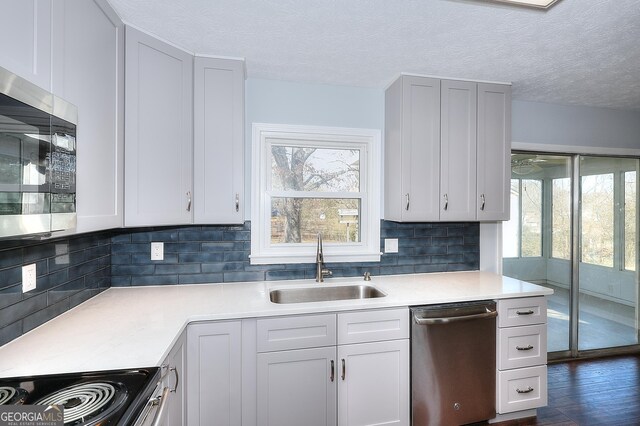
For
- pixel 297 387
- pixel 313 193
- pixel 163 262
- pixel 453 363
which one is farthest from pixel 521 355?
pixel 163 262

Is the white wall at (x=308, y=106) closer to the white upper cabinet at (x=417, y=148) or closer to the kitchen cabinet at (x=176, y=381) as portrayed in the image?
the white upper cabinet at (x=417, y=148)

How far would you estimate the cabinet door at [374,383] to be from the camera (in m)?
1.88

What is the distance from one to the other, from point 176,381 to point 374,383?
1124 millimetres

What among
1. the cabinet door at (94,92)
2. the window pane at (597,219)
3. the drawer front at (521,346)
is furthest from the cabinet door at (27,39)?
the window pane at (597,219)

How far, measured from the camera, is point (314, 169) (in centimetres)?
255

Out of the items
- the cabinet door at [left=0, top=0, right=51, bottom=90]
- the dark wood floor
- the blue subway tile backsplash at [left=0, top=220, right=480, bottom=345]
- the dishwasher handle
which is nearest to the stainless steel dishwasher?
the dishwasher handle

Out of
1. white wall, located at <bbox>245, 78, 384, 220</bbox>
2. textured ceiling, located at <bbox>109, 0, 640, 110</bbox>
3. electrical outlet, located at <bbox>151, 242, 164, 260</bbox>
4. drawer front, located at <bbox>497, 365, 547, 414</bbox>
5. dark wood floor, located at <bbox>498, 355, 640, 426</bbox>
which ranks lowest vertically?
dark wood floor, located at <bbox>498, 355, 640, 426</bbox>

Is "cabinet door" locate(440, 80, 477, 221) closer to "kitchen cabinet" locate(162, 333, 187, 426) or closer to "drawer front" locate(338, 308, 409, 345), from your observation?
"drawer front" locate(338, 308, 409, 345)

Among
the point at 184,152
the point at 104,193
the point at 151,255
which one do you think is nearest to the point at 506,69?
the point at 184,152

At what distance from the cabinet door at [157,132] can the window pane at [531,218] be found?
2960mm

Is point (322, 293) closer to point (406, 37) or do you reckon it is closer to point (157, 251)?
point (157, 251)

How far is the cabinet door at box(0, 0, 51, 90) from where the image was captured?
2.95ft

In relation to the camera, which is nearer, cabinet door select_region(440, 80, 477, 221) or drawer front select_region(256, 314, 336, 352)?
drawer front select_region(256, 314, 336, 352)

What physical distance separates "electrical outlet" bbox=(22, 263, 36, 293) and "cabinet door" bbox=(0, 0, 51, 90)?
81cm
